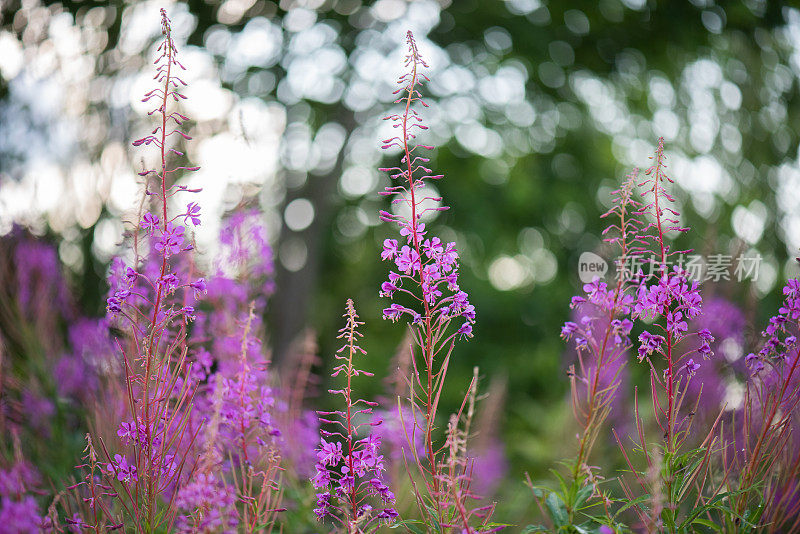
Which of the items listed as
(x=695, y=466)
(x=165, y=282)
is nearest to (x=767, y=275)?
(x=695, y=466)

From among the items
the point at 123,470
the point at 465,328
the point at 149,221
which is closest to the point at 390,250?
the point at 465,328

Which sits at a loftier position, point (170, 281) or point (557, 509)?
point (170, 281)

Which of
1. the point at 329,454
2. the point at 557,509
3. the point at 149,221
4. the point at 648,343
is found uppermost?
the point at 149,221

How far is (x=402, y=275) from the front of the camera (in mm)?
1766

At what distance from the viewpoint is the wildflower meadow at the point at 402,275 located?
1.79m

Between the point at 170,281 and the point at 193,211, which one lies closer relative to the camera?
the point at 170,281

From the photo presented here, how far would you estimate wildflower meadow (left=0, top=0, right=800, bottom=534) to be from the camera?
1792 mm

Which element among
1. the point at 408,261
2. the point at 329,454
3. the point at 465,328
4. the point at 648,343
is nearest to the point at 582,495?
the point at 648,343

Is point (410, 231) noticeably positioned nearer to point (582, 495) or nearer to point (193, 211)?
point (193, 211)

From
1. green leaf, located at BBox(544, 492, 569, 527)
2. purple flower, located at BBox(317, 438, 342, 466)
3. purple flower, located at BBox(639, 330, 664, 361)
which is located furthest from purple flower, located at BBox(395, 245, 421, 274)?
green leaf, located at BBox(544, 492, 569, 527)

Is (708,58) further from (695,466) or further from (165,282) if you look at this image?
(165,282)

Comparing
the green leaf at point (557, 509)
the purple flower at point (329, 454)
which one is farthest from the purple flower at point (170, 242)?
the green leaf at point (557, 509)

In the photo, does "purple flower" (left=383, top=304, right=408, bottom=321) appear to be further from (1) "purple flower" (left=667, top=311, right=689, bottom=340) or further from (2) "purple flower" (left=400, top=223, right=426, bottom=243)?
(1) "purple flower" (left=667, top=311, right=689, bottom=340)

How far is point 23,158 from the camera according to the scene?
4.71 meters
